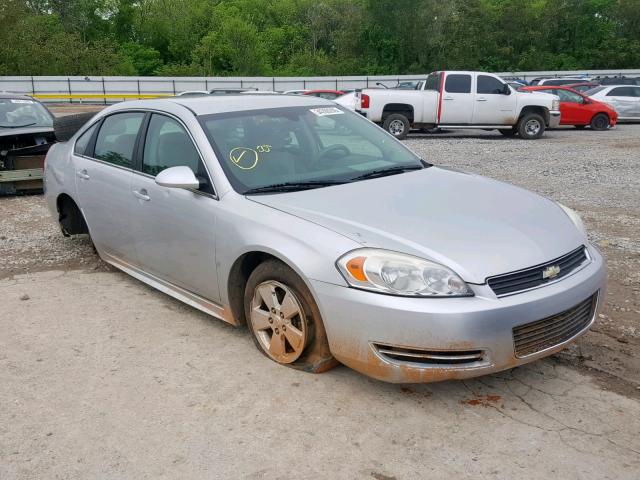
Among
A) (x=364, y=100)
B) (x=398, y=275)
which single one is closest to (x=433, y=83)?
(x=364, y=100)

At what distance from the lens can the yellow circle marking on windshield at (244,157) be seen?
4.28m

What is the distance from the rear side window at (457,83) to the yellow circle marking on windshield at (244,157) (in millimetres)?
14651

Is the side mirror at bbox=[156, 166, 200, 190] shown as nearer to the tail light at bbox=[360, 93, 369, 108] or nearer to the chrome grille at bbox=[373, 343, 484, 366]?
the chrome grille at bbox=[373, 343, 484, 366]

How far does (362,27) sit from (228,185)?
57.9 m

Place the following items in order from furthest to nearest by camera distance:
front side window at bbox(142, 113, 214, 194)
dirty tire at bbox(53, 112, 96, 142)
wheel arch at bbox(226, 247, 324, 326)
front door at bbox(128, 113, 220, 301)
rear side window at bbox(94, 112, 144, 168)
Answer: dirty tire at bbox(53, 112, 96, 142), rear side window at bbox(94, 112, 144, 168), front side window at bbox(142, 113, 214, 194), front door at bbox(128, 113, 220, 301), wheel arch at bbox(226, 247, 324, 326)

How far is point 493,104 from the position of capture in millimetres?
18031

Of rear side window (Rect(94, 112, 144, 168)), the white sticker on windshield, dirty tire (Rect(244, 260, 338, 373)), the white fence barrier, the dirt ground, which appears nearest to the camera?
the dirt ground

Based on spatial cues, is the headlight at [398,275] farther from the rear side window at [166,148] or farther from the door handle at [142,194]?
→ the door handle at [142,194]

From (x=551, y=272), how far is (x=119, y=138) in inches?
138

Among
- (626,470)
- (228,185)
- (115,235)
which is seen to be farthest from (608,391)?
(115,235)

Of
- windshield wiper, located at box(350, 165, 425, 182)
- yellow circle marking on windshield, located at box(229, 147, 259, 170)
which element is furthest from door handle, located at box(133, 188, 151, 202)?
windshield wiper, located at box(350, 165, 425, 182)

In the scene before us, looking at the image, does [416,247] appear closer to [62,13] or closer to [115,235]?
[115,235]

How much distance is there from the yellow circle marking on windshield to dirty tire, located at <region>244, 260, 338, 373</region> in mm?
775

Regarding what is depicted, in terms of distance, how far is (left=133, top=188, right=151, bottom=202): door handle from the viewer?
4694mm
